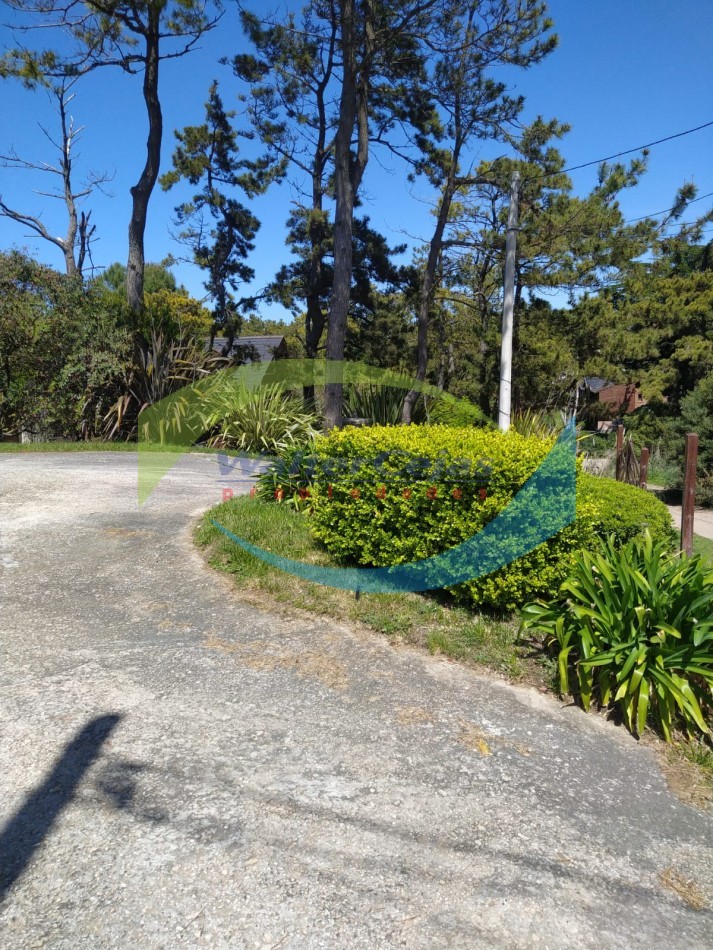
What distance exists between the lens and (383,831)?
2.45 meters

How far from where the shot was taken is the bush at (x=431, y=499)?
168 inches

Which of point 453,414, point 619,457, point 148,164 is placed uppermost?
point 148,164

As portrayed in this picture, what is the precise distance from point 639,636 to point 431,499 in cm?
156

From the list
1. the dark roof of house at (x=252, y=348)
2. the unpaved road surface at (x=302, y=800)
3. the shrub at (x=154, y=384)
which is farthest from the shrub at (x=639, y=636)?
the dark roof of house at (x=252, y=348)

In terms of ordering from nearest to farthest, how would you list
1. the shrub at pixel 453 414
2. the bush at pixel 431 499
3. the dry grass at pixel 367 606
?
the dry grass at pixel 367 606
the bush at pixel 431 499
the shrub at pixel 453 414

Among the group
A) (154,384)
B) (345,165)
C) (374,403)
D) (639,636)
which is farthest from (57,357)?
(639,636)

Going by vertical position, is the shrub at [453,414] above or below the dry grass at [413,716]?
above

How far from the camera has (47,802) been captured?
2469mm

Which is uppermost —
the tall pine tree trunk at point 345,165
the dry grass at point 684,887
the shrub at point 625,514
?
the tall pine tree trunk at point 345,165

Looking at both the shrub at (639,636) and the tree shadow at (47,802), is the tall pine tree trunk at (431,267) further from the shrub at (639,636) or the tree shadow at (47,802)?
the tree shadow at (47,802)

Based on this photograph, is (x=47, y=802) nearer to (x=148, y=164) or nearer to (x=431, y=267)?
(x=148, y=164)

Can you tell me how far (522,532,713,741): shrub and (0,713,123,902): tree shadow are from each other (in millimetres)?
2461

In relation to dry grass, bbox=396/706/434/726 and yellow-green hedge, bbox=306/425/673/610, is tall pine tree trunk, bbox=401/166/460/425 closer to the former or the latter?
yellow-green hedge, bbox=306/425/673/610

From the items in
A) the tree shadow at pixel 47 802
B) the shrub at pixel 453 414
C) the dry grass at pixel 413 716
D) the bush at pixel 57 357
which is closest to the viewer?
the tree shadow at pixel 47 802
